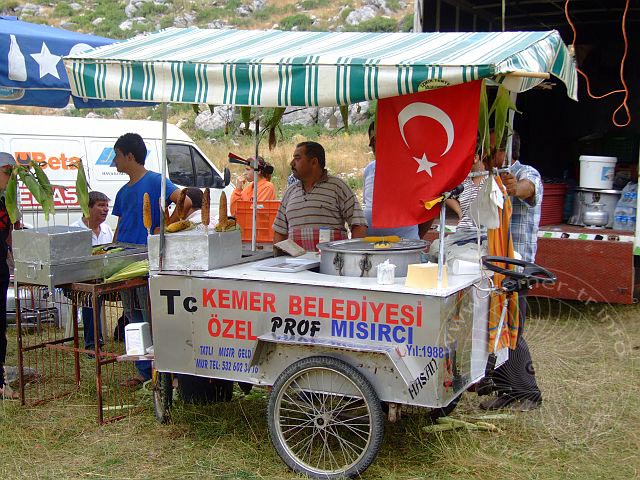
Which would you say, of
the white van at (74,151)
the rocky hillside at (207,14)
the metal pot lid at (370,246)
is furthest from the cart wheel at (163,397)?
the rocky hillside at (207,14)

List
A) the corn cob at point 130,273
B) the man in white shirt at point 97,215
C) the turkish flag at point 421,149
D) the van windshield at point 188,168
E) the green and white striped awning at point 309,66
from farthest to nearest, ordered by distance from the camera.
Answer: the van windshield at point 188,168
the man in white shirt at point 97,215
the corn cob at point 130,273
the turkish flag at point 421,149
the green and white striped awning at point 309,66

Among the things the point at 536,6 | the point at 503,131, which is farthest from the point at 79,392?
the point at 536,6

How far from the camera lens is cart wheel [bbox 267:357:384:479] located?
3.74 m

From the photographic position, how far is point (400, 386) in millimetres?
3707

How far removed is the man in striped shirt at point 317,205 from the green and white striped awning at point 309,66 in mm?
1046

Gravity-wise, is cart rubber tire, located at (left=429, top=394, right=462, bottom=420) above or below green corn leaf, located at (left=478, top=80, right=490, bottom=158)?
below

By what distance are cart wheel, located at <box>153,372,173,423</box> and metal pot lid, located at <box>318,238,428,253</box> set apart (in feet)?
4.40

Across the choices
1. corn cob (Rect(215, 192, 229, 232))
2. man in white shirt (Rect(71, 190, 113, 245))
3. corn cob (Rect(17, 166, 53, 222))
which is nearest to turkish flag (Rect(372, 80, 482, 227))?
corn cob (Rect(215, 192, 229, 232))

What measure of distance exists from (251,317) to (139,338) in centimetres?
88

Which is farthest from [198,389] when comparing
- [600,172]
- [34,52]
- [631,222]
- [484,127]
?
[600,172]

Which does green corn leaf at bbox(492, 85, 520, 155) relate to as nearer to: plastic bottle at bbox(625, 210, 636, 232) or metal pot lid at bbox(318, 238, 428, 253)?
metal pot lid at bbox(318, 238, 428, 253)

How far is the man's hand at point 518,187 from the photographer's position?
15.2 feet

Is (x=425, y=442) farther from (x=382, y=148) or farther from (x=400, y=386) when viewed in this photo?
(x=382, y=148)

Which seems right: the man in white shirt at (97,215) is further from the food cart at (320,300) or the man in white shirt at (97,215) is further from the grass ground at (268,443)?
the food cart at (320,300)
